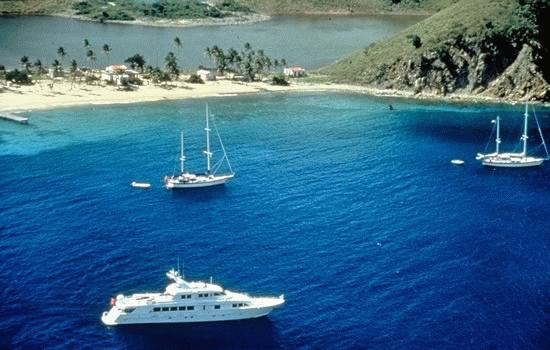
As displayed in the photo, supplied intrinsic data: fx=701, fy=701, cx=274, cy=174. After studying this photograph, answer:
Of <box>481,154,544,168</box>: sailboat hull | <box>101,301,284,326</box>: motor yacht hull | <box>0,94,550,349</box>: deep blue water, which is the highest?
<box>481,154,544,168</box>: sailboat hull

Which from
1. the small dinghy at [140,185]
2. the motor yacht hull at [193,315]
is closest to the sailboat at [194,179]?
the small dinghy at [140,185]

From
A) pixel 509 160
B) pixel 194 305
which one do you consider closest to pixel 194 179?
pixel 194 305

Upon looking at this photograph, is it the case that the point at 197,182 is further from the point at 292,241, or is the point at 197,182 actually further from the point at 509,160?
the point at 509,160

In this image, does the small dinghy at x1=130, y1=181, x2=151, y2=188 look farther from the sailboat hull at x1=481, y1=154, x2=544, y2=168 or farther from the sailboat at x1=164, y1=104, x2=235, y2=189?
the sailboat hull at x1=481, y1=154, x2=544, y2=168

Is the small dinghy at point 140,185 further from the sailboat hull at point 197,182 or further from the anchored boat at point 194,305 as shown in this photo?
the anchored boat at point 194,305

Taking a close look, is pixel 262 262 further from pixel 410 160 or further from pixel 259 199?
pixel 410 160

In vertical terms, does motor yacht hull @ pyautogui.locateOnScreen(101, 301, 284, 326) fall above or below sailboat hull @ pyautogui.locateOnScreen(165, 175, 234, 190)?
below

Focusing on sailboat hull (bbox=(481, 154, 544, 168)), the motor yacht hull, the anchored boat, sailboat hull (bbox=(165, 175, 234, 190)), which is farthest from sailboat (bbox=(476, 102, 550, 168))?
the motor yacht hull
